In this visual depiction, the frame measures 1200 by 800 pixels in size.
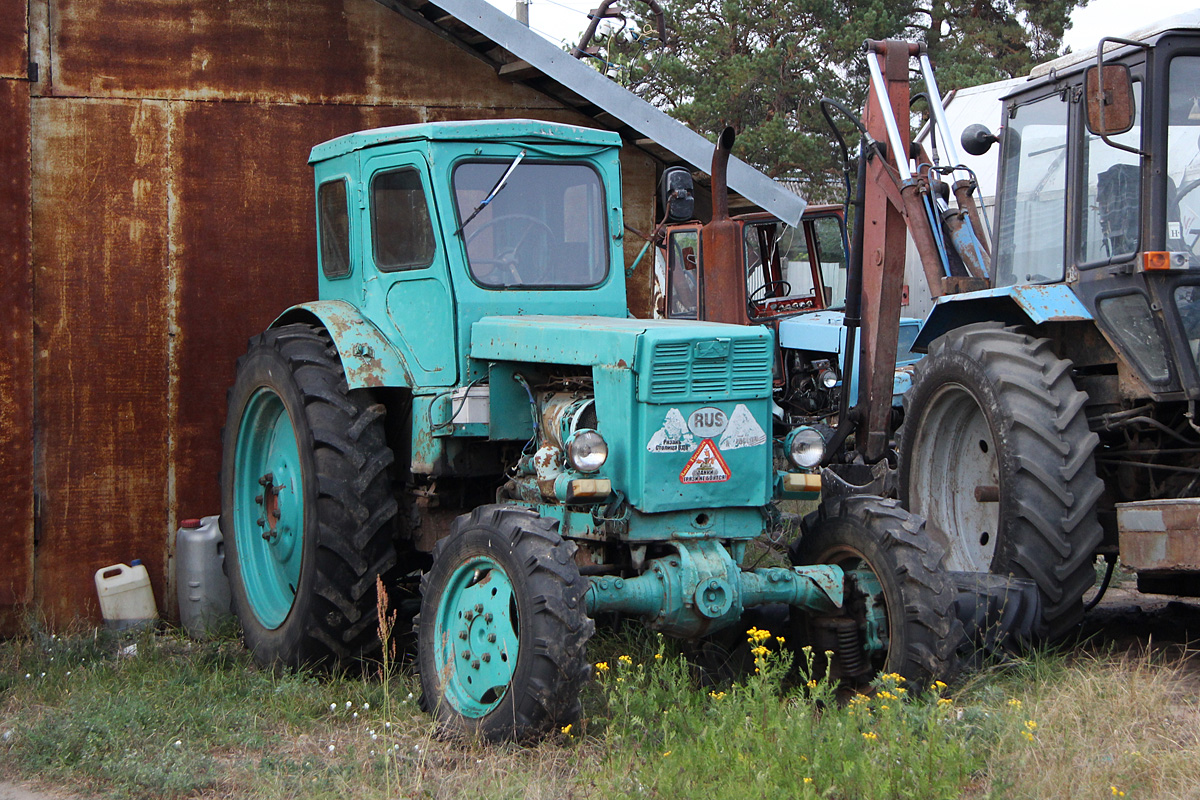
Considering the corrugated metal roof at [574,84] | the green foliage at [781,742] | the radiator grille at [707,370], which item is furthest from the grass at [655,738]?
the corrugated metal roof at [574,84]

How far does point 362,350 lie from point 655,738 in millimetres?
2305

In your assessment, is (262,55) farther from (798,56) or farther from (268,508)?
(798,56)

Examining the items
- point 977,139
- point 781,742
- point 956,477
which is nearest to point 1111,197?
point 977,139

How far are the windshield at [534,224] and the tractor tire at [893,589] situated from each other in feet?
5.44

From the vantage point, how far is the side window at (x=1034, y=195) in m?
6.23

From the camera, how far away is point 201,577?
22.3 ft

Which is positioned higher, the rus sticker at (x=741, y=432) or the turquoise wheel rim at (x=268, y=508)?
the rus sticker at (x=741, y=432)

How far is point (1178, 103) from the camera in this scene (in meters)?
5.54

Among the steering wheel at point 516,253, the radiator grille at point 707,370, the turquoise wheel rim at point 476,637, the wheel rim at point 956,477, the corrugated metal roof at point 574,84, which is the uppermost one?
the corrugated metal roof at point 574,84

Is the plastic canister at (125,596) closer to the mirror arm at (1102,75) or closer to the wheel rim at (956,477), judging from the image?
the wheel rim at (956,477)

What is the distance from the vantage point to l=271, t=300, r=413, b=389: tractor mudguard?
5.64 metres

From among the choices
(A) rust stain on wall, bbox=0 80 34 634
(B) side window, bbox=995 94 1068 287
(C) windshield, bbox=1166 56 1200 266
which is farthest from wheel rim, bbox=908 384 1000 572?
(A) rust stain on wall, bbox=0 80 34 634

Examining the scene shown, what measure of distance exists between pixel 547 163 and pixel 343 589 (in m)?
2.15

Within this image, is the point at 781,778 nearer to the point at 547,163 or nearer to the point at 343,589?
the point at 343,589
